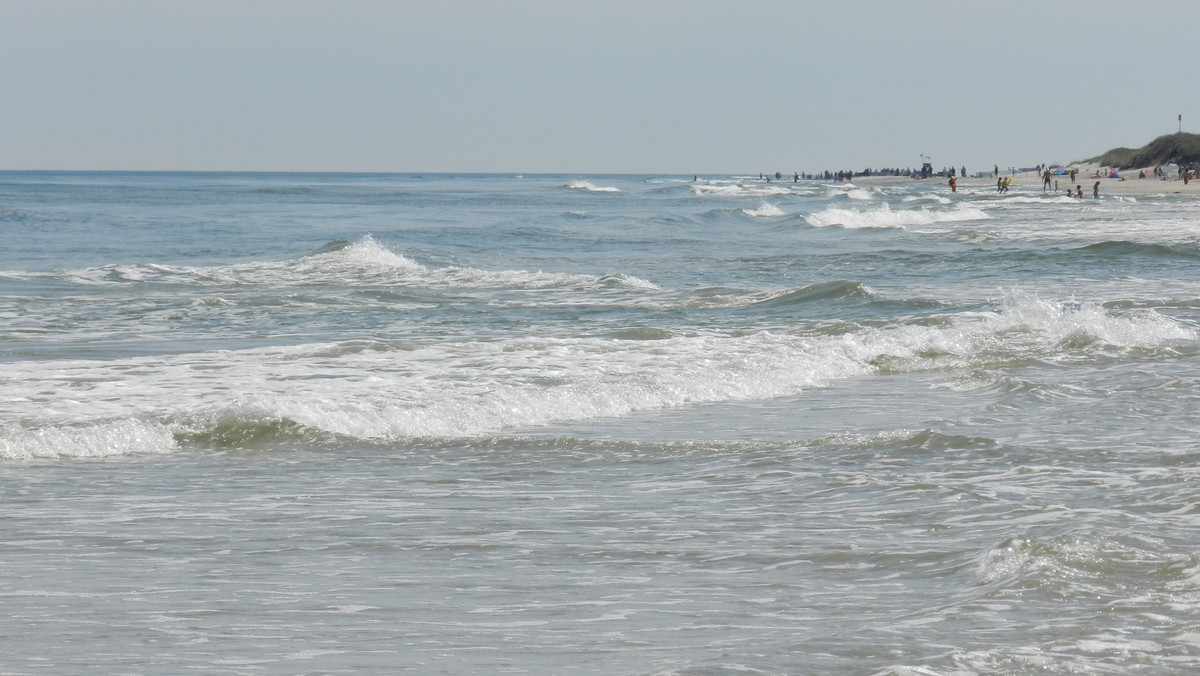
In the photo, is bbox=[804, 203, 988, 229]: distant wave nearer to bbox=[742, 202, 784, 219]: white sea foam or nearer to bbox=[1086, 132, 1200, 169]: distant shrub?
bbox=[742, 202, 784, 219]: white sea foam

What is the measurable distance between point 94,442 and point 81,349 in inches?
228

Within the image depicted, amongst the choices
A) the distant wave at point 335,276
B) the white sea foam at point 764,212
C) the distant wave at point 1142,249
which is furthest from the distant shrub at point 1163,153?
the distant wave at point 335,276

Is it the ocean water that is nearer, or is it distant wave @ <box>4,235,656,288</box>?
the ocean water

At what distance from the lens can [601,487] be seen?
7.37 m

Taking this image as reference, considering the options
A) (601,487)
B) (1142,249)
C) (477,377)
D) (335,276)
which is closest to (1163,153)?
(1142,249)

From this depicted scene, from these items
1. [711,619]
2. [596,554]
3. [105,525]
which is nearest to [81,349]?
[105,525]

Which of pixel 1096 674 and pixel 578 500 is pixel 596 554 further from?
pixel 1096 674

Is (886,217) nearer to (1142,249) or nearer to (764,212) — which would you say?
(764,212)

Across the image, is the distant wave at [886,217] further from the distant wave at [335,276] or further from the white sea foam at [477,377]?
the white sea foam at [477,377]

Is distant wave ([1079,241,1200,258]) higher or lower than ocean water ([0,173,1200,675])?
higher

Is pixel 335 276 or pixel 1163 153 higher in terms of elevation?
pixel 1163 153

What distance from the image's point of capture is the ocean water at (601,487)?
458cm

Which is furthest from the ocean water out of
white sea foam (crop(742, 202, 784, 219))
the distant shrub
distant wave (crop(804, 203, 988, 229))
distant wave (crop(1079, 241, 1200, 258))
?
the distant shrub

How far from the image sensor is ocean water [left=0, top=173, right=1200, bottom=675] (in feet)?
15.0
